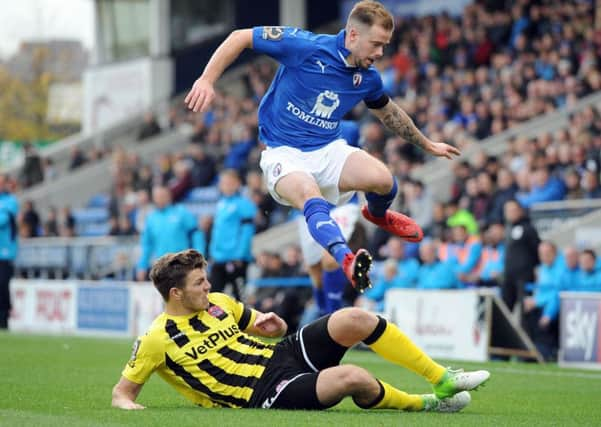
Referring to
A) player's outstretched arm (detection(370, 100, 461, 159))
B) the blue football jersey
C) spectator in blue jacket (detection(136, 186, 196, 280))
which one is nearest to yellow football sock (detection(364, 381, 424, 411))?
the blue football jersey

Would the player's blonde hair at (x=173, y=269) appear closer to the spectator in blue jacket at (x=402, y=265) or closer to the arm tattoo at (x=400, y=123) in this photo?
the arm tattoo at (x=400, y=123)

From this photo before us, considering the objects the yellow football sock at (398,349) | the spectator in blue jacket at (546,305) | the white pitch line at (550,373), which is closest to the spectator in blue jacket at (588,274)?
the spectator in blue jacket at (546,305)

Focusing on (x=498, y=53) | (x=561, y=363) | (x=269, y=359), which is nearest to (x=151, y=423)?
(x=269, y=359)

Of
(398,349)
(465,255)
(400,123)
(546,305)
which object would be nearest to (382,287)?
(465,255)

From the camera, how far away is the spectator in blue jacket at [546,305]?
14.9 m

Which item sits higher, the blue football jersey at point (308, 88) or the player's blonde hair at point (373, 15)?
the player's blonde hair at point (373, 15)

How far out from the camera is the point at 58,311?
21422mm

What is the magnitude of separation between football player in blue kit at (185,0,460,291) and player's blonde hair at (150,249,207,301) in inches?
51.5

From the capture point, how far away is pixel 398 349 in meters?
7.91

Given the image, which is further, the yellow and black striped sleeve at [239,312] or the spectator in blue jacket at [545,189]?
the spectator in blue jacket at [545,189]

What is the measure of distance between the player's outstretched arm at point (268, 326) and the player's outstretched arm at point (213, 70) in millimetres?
1365

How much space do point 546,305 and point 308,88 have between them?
659 cm

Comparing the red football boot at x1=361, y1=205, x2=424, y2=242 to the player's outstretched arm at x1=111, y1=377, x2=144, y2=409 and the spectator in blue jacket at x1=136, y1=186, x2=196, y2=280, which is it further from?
the spectator in blue jacket at x1=136, y1=186, x2=196, y2=280

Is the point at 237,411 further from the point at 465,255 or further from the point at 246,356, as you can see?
the point at 465,255
